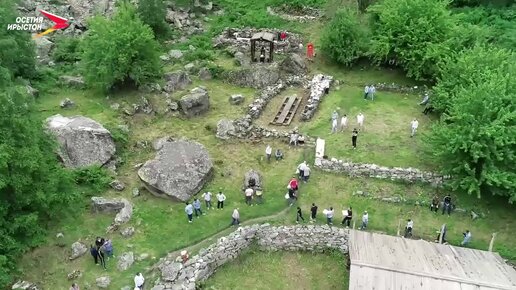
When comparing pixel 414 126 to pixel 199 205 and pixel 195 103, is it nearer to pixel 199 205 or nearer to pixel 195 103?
pixel 195 103

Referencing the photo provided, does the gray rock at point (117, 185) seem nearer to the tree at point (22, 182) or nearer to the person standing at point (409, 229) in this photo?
the tree at point (22, 182)

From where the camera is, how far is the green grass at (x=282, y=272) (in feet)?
74.2

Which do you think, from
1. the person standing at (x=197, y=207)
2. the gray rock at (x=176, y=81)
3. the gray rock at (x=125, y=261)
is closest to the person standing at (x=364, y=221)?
the person standing at (x=197, y=207)

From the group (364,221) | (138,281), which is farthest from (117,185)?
(364,221)

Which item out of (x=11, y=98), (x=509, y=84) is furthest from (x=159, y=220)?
(x=509, y=84)

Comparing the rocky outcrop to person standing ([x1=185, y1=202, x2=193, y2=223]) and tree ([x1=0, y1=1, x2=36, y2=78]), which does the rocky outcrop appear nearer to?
person standing ([x1=185, y1=202, x2=193, y2=223])

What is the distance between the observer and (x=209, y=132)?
33.0m

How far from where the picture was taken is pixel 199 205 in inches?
991

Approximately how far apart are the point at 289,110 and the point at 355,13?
39.7 feet

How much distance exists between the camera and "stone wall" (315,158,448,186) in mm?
27516

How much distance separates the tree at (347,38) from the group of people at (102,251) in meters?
24.5

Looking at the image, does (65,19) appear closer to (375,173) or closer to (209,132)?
(209,132)

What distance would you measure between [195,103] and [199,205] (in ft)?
36.6

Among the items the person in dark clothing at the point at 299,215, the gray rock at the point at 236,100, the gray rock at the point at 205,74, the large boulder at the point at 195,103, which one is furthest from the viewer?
the gray rock at the point at 205,74
